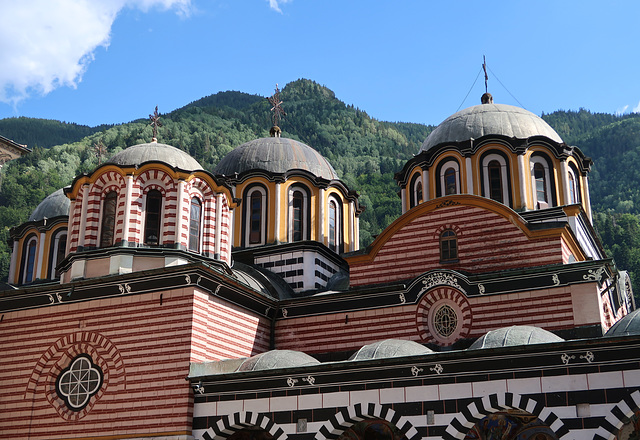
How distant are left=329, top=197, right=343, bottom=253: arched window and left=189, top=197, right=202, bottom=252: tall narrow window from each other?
6771 mm

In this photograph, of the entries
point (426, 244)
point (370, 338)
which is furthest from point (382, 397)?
point (426, 244)

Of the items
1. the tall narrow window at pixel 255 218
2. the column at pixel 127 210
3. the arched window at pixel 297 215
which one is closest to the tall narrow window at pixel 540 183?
the arched window at pixel 297 215

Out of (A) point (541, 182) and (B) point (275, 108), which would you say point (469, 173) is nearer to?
(A) point (541, 182)

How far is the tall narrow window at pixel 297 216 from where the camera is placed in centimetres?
2745

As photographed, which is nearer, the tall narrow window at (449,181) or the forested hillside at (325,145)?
the tall narrow window at (449,181)

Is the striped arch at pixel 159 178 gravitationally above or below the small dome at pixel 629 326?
above

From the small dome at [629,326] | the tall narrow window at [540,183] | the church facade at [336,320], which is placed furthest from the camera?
the tall narrow window at [540,183]

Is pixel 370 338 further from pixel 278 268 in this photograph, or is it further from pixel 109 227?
pixel 109 227

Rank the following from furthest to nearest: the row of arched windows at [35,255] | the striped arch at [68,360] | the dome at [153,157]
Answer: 1. the row of arched windows at [35,255]
2. the dome at [153,157]
3. the striped arch at [68,360]

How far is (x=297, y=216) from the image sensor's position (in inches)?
1094

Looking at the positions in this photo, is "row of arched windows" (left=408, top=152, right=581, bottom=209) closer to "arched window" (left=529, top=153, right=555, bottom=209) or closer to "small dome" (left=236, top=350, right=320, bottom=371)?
"arched window" (left=529, top=153, right=555, bottom=209)

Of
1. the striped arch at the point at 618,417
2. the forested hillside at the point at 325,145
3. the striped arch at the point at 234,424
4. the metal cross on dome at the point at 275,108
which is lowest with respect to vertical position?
the striped arch at the point at 618,417

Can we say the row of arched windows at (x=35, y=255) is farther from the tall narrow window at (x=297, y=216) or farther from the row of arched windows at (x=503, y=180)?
the row of arched windows at (x=503, y=180)

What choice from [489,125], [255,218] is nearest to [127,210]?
[255,218]
